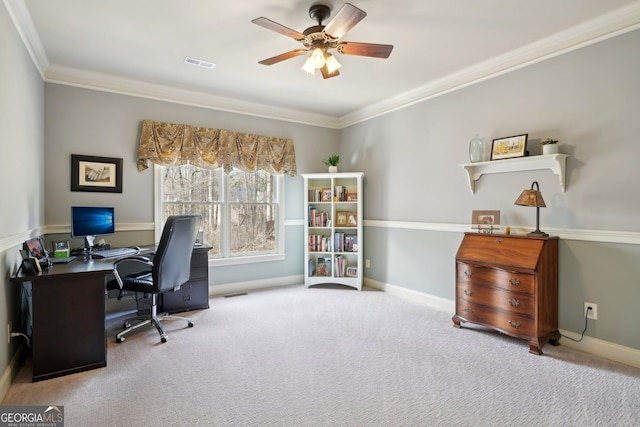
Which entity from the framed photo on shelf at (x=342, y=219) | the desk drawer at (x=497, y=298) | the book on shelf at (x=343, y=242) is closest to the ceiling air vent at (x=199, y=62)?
the framed photo on shelf at (x=342, y=219)

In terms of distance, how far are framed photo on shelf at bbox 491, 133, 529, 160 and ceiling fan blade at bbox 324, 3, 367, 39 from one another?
6.12ft

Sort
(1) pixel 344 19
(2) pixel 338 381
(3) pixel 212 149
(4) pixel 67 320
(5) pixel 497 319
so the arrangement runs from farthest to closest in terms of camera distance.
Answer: (3) pixel 212 149 < (5) pixel 497 319 < (4) pixel 67 320 < (2) pixel 338 381 < (1) pixel 344 19

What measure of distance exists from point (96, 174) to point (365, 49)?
3.12 metres

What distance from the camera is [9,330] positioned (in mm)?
2273

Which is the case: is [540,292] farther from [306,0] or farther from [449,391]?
[306,0]

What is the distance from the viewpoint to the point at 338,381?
89.0 inches

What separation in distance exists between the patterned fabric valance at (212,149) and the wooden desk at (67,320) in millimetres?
1826

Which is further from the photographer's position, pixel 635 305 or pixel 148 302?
pixel 148 302

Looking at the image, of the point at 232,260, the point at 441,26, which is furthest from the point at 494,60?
the point at 232,260

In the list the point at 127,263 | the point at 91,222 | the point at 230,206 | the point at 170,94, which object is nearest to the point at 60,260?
the point at 91,222

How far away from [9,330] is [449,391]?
2.95 metres

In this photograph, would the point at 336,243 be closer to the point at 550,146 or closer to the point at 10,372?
the point at 550,146

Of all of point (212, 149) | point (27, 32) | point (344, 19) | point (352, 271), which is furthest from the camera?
point (352, 271)

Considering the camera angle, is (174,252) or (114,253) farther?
(114,253)
